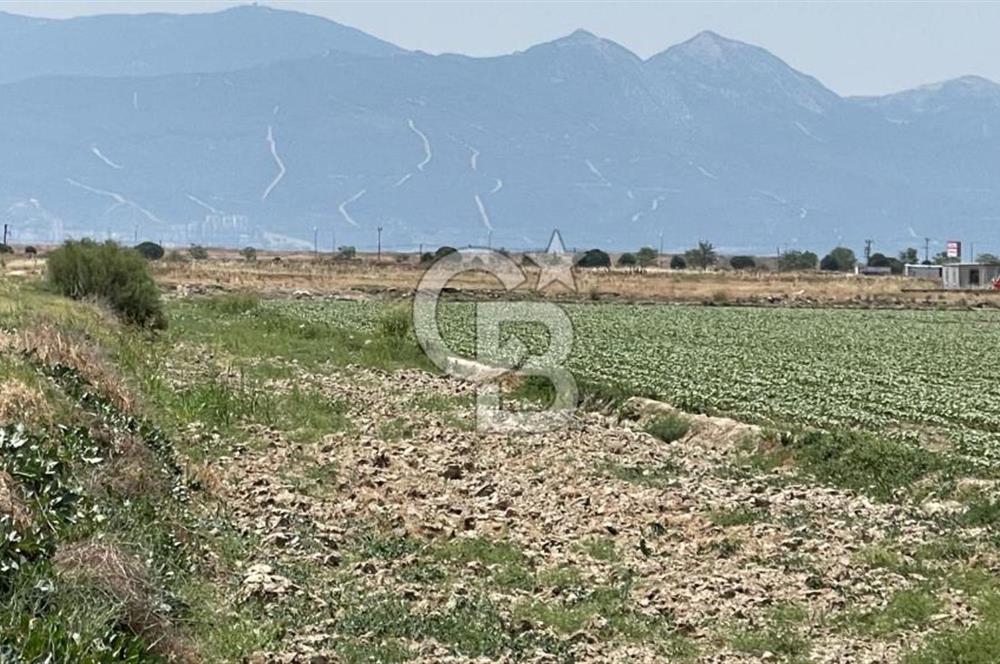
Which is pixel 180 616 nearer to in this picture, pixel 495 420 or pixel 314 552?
pixel 314 552

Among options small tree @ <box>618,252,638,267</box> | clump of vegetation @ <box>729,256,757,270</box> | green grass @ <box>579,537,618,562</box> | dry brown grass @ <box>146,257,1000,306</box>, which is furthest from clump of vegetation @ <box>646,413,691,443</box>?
clump of vegetation @ <box>729,256,757,270</box>

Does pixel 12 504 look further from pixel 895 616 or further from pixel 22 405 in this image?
pixel 895 616

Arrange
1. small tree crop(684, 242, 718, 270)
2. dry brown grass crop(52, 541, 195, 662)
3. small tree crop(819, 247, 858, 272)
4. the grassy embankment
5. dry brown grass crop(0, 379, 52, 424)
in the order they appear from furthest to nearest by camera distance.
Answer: small tree crop(819, 247, 858, 272)
small tree crop(684, 242, 718, 270)
dry brown grass crop(0, 379, 52, 424)
the grassy embankment
dry brown grass crop(52, 541, 195, 662)

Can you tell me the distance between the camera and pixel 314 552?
10328 mm

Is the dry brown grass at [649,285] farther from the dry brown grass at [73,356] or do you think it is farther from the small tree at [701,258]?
the dry brown grass at [73,356]

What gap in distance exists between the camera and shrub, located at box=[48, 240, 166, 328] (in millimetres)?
30172

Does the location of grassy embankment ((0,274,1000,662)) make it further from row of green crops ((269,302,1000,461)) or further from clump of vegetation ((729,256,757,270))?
clump of vegetation ((729,256,757,270))

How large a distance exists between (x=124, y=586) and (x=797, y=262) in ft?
364

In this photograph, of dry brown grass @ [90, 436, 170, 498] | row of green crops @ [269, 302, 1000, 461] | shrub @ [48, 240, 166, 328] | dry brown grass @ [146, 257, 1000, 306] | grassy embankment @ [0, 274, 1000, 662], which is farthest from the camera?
dry brown grass @ [146, 257, 1000, 306]

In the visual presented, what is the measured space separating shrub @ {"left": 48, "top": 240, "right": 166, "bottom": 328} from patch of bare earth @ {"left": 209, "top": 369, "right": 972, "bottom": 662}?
1444 cm

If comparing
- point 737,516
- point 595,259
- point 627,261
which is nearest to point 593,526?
point 737,516

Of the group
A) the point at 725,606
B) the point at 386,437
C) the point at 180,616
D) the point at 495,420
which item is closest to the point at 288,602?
the point at 180,616

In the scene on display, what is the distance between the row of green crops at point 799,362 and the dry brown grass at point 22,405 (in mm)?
10430

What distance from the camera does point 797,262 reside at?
11406 cm
